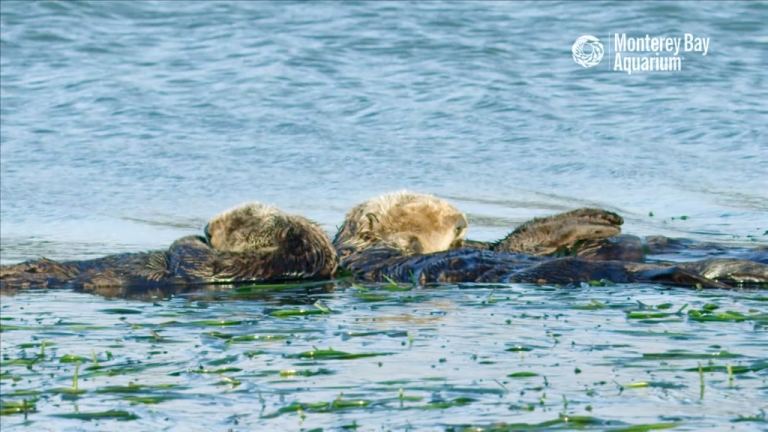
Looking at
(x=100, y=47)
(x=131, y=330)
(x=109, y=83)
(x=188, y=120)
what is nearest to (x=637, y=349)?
(x=131, y=330)

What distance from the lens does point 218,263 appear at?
761 centimetres

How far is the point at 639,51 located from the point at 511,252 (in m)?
9.84

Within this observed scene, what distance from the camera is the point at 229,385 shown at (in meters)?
4.94

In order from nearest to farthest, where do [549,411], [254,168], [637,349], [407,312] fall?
[549,411]
[637,349]
[407,312]
[254,168]

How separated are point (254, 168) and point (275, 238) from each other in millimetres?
5480

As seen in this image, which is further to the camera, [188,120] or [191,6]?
[191,6]

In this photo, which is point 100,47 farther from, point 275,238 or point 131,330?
point 131,330

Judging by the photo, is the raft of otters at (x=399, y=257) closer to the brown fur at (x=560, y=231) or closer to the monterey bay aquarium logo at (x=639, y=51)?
the brown fur at (x=560, y=231)

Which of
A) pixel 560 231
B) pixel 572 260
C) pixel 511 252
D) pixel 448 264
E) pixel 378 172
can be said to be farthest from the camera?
pixel 378 172

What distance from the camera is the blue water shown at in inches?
445

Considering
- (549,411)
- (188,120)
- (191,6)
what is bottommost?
(549,411)

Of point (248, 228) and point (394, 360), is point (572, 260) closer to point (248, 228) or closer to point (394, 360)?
point (248, 228)

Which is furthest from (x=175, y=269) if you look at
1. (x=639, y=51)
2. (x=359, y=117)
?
(x=639, y=51)

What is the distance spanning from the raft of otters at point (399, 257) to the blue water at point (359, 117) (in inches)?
62.3
